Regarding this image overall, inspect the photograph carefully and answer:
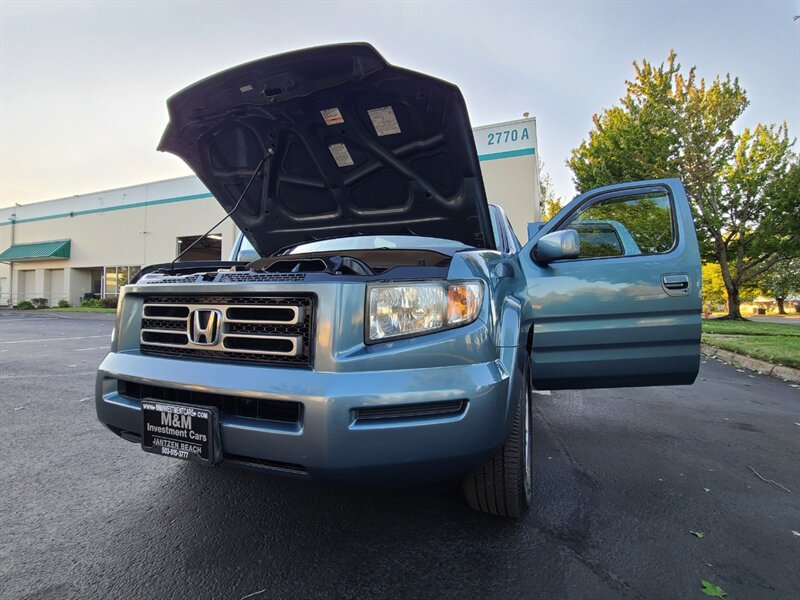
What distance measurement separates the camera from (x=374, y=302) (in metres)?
1.60

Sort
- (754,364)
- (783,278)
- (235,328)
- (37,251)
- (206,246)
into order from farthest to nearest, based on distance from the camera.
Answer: (783,278)
(37,251)
(206,246)
(754,364)
(235,328)

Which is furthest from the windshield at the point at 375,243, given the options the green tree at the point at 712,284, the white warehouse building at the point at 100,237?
the green tree at the point at 712,284

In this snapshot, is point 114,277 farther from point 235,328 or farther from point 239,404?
point 239,404

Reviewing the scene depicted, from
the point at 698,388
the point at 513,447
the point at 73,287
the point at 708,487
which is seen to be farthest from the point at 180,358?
the point at 73,287

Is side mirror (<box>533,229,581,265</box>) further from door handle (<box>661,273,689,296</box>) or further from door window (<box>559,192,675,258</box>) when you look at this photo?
door handle (<box>661,273,689,296</box>)

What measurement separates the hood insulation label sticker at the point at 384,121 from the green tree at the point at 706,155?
1703cm

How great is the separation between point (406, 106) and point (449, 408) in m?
1.78

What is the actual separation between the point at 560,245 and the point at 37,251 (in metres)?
37.2

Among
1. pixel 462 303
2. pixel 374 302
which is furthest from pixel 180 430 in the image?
pixel 462 303

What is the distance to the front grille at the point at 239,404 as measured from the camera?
5.11ft

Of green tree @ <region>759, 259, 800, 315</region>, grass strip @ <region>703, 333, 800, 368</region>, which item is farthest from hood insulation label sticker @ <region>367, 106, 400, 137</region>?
green tree @ <region>759, 259, 800, 315</region>

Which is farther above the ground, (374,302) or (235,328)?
(374,302)

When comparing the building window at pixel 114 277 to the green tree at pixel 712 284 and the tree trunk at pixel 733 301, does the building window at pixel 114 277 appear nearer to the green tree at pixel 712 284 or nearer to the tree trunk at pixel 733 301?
the tree trunk at pixel 733 301

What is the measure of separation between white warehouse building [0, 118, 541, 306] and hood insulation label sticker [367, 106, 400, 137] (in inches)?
783
